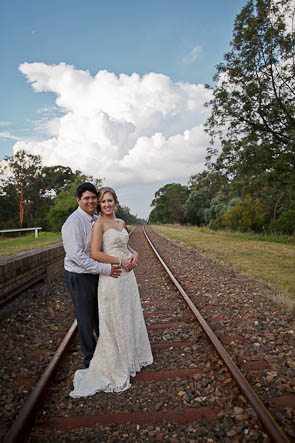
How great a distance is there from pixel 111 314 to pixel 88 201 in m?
1.28

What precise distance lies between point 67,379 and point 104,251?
144 centimetres

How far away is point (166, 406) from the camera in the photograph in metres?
2.55

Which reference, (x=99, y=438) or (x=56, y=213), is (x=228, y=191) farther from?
(x=99, y=438)

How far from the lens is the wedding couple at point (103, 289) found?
2.95 m

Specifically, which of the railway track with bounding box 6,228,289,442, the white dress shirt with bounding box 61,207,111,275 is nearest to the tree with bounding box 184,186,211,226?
the railway track with bounding box 6,228,289,442

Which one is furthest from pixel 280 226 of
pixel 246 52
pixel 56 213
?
pixel 56 213

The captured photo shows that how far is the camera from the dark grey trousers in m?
3.08

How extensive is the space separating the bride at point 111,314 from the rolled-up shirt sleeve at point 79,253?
7 cm

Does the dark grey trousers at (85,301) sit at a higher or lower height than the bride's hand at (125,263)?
lower

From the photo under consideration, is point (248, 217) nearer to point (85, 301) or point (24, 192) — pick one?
point (85, 301)

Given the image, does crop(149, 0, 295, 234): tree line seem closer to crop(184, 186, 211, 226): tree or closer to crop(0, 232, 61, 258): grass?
crop(0, 232, 61, 258): grass

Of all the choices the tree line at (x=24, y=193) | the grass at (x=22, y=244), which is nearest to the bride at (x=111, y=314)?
the grass at (x=22, y=244)

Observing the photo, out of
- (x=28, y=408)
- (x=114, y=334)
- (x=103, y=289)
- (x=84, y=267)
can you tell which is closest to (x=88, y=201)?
(x=84, y=267)

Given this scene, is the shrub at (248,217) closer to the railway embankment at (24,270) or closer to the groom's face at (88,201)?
the railway embankment at (24,270)
